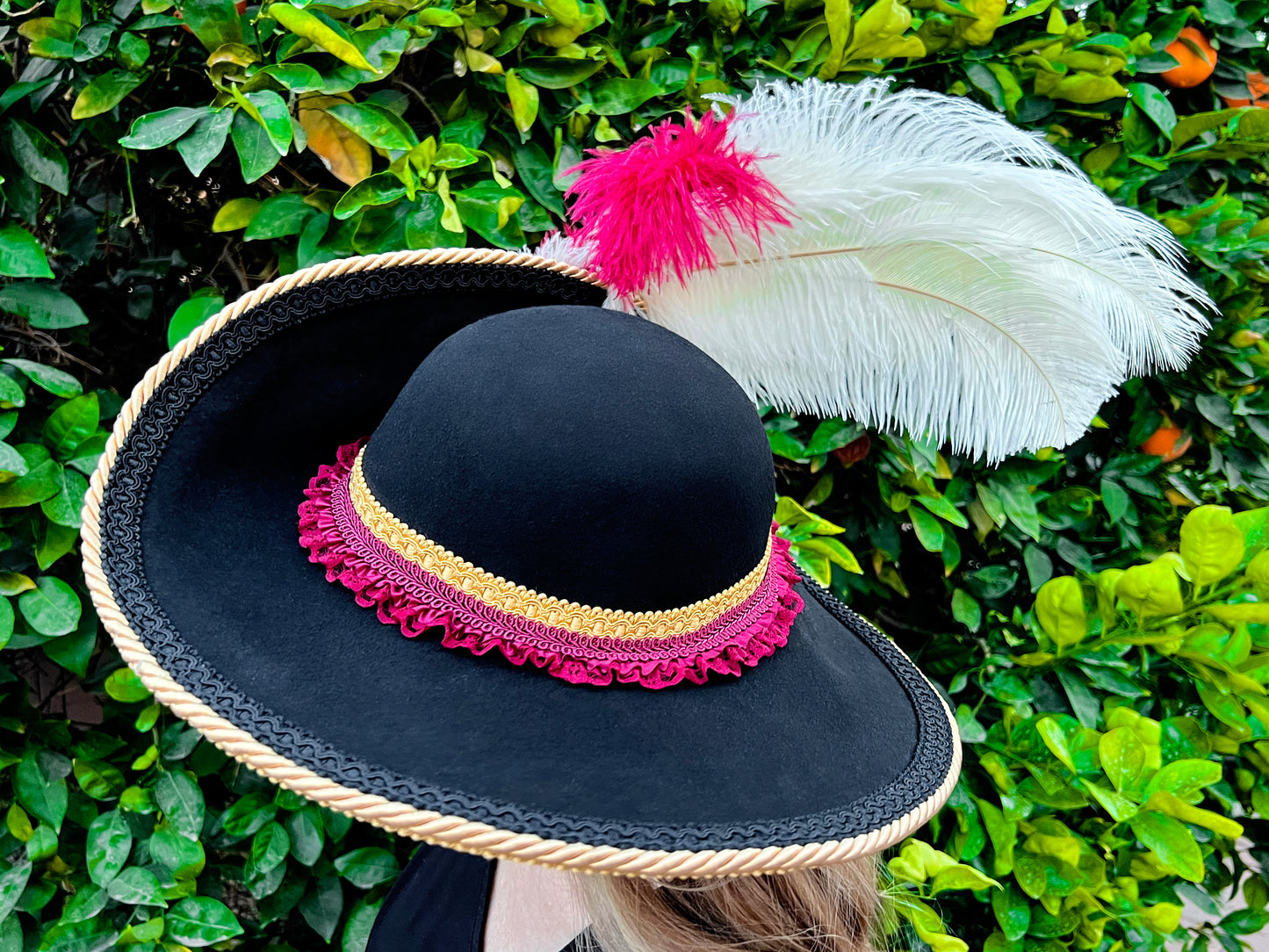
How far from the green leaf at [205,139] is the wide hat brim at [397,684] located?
274mm

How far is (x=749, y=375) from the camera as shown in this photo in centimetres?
93

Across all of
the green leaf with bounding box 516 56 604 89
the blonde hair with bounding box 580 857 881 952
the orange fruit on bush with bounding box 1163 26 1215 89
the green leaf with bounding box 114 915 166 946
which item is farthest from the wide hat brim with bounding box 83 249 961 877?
the orange fruit on bush with bounding box 1163 26 1215 89

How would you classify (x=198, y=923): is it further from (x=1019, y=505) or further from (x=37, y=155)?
(x=1019, y=505)

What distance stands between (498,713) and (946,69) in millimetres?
1319

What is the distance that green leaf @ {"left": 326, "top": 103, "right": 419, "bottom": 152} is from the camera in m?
0.95

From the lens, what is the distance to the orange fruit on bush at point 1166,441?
156 centimetres

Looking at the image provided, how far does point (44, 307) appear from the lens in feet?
3.26

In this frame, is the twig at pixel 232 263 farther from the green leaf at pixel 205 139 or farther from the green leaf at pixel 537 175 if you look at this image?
the green leaf at pixel 537 175

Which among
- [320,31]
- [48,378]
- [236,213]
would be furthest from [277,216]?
[48,378]

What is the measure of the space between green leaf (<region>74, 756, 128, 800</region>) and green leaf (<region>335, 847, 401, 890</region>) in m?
0.35

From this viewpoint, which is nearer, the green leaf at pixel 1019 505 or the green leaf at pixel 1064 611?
the green leaf at pixel 1064 611

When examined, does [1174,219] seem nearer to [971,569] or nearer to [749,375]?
[971,569]

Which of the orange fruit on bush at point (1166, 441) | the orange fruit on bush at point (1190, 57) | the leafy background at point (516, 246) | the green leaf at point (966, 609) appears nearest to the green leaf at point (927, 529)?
the leafy background at point (516, 246)

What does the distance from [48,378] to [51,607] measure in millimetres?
299
